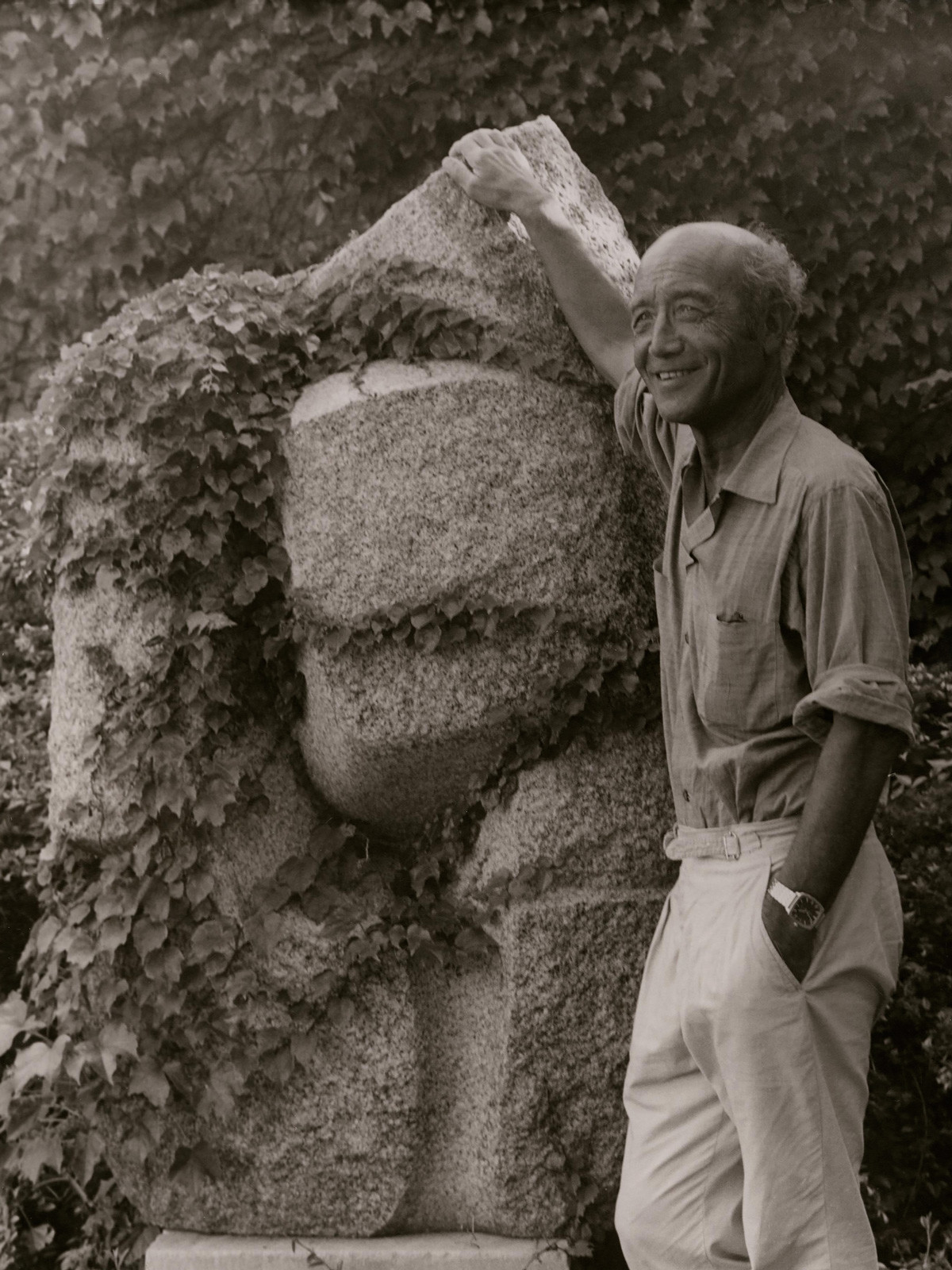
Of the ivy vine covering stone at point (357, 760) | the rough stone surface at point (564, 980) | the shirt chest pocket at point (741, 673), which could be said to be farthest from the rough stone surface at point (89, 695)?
the shirt chest pocket at point (741, 673)

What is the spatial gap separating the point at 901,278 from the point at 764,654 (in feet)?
14.4

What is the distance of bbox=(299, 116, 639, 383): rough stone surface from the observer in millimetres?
3426

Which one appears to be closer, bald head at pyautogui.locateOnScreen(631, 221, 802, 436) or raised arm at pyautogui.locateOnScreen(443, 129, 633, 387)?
bald head at pyautogui.locateOnScreen(631, 221, 802, 436)

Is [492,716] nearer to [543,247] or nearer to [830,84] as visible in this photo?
[543,247]

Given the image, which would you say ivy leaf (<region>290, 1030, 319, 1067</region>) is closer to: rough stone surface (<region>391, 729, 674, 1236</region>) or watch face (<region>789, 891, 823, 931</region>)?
rough stone surface (<region>391, 729, 674, 1236</region>)

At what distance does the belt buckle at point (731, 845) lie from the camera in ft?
8.18

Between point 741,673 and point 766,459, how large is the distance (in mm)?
356

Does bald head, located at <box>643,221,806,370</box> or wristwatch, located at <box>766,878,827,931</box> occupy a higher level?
bald head, located at <box>643,221,806,370</box>

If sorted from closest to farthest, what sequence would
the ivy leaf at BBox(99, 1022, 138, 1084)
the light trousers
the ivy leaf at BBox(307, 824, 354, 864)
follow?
the light trousers
the ivy leaf at BBox(99, 1022, 138, 1084)
the ivy leaf at BBox(307, 824, 354, 864)

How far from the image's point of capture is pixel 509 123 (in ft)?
21.2

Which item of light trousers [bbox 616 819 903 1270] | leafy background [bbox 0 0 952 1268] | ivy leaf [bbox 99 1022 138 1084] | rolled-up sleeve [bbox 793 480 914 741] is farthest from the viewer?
leafy background [bbox 0 0 952 1268]

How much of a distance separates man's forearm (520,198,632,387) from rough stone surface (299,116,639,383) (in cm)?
9

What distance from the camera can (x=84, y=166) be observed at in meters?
6.85

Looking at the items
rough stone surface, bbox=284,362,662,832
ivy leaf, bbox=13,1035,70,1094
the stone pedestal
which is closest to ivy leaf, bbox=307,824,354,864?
rough stone surface, bbox=284,362,662,832
